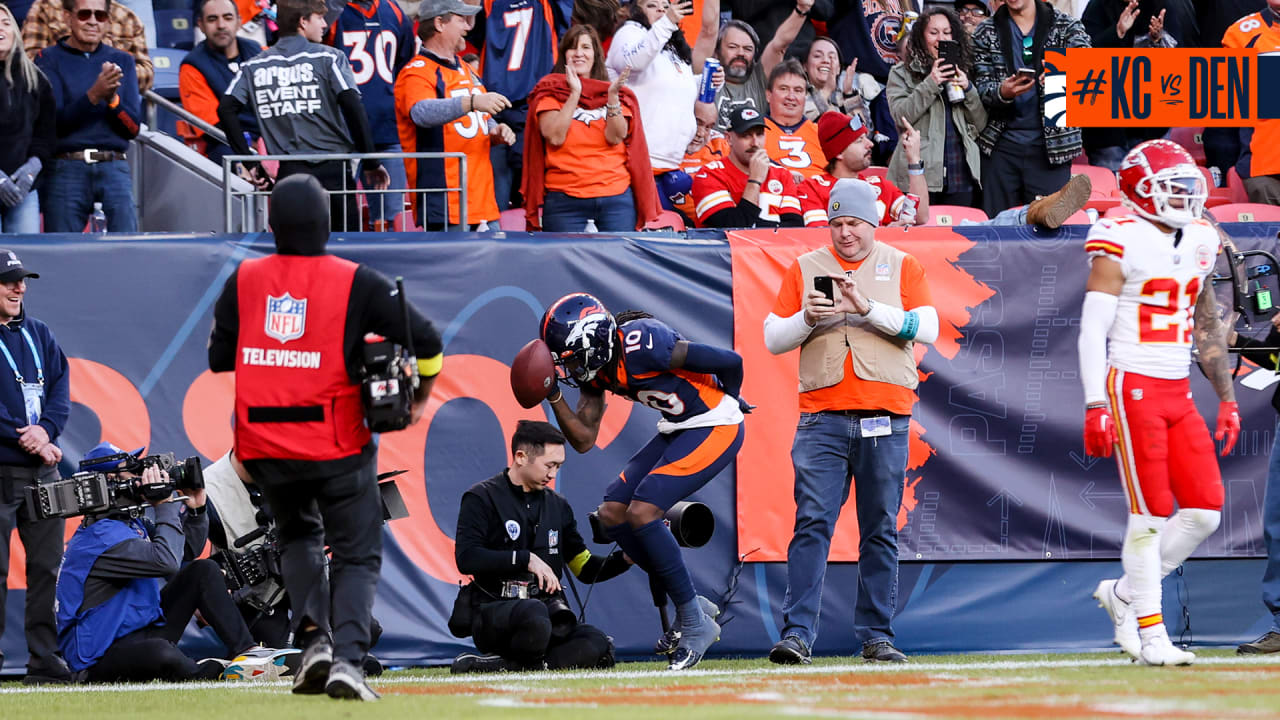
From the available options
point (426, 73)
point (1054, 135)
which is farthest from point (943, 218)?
point (426, 73)

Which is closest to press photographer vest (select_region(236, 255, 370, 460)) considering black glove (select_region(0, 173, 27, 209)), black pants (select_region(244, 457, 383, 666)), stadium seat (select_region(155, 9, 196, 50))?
black pants (select_region(244, 457, 383, 666))

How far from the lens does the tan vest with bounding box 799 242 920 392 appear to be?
299 inches

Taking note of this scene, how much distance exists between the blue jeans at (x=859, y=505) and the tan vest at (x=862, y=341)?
0.21 m

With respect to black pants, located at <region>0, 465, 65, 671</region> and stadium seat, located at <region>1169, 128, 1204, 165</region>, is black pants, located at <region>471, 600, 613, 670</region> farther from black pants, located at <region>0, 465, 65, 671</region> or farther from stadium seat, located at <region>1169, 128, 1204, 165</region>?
stadium seat, located at <region>1169, 128, 1204, 165</region>

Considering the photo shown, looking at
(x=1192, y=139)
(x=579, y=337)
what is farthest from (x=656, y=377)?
(x=1192, y=139)

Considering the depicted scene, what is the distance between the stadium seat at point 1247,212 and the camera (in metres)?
9.98

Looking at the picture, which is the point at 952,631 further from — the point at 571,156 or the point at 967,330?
the point at 571,156

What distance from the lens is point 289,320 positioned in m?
5.74

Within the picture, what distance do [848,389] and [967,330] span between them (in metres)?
1.59

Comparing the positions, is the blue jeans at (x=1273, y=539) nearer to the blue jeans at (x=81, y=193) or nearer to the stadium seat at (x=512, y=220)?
the stadium seat at (x=512, y=220)

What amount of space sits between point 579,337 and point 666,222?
2962 millimetres

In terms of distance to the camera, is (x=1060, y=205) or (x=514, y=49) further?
(x=514, y=49)

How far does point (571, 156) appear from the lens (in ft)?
32.0

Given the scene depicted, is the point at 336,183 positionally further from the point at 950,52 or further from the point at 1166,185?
the point at 1166,185
